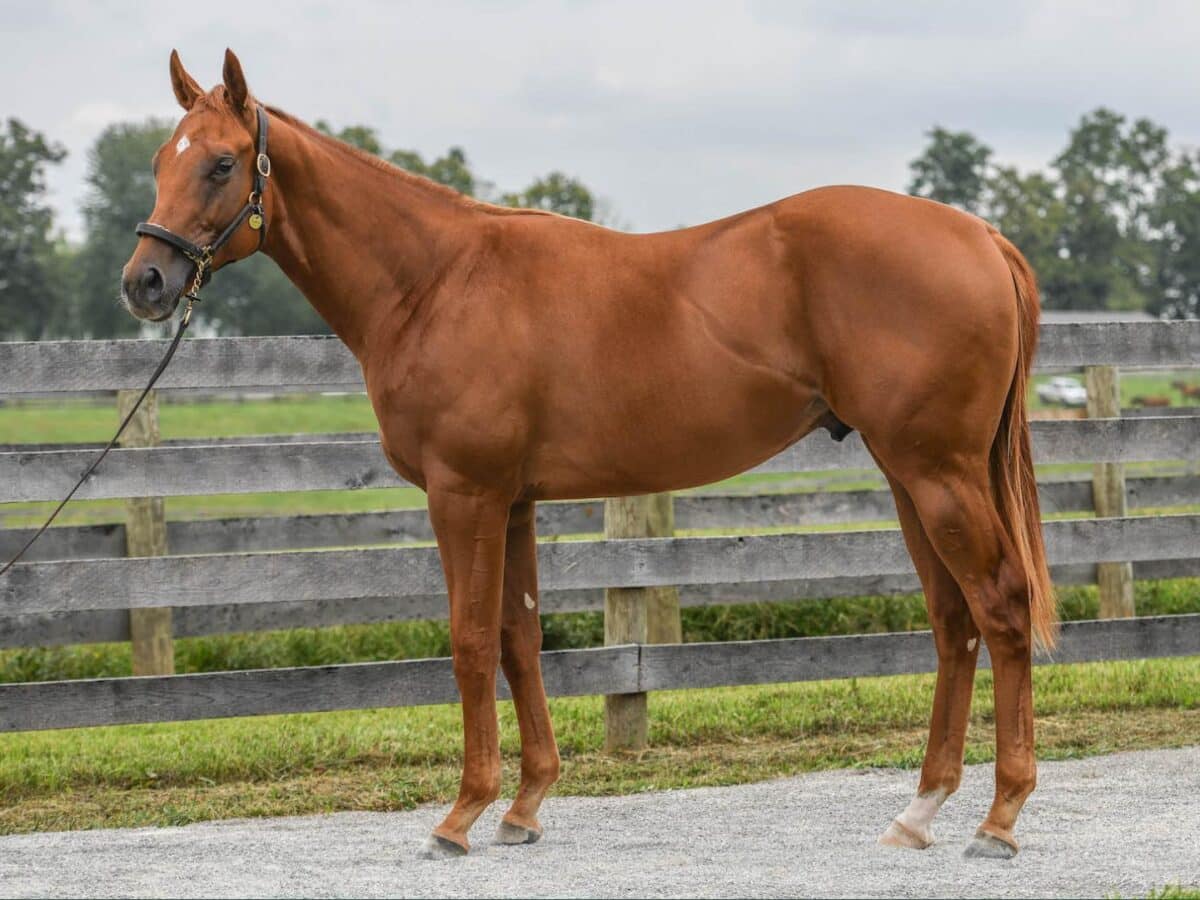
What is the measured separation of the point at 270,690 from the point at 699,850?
6.78 ft

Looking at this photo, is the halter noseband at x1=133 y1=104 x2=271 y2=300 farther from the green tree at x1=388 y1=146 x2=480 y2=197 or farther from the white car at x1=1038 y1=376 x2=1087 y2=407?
the green tree at x1=388 y1=146 x2=480 y2=197

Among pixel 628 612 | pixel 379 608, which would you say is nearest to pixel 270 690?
pixel 628 612

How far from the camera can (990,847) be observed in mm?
4230

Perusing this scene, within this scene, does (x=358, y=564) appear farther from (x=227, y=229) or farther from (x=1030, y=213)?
(x=1030, y=213)

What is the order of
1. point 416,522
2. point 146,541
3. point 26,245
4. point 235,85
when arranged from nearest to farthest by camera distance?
1. point 235,85
2. point 146,541
3. point 416,522
4. point 26,245

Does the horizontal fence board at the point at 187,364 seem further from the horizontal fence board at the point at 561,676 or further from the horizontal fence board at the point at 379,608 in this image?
the horizontal fence board at the point at 379,608

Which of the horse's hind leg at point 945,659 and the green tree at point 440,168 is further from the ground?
the green tree at point 440,168

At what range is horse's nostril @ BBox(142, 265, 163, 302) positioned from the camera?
4203 millimetres

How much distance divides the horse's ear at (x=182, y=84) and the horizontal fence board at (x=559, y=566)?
76.2 inches

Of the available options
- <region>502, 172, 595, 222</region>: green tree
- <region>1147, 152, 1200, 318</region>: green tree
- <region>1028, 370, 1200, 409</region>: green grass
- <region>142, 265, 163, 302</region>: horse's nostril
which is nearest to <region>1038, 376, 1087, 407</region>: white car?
<region>1028, 370, 1200, 409</region>: green grass

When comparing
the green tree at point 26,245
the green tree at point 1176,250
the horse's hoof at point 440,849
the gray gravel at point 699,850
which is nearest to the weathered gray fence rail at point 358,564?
the gray gravel at point 699,850

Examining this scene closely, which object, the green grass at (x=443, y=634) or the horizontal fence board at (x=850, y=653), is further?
the green grass at (x=443, y=634)

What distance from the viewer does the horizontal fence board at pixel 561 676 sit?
5.41 meters

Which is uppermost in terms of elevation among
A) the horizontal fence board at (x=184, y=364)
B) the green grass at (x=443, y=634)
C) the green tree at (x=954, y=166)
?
the green tree at (x=954, y=166)
